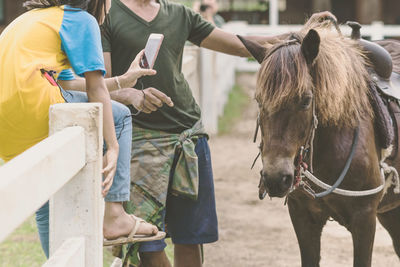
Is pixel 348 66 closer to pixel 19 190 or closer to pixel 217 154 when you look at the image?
pixel 19 190

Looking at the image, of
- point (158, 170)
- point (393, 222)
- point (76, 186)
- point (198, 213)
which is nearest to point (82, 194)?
point (76, 186)

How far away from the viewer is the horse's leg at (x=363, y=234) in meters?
4.00

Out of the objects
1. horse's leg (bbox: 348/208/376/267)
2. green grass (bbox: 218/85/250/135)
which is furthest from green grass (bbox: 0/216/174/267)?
green grass (bbox: 218/85/250/135)

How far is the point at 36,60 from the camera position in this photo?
2783 mm

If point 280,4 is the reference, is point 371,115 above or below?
above

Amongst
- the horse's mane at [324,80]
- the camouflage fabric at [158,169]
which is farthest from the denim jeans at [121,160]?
the horse's mane at [324,80]

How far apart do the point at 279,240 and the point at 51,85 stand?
4.34m

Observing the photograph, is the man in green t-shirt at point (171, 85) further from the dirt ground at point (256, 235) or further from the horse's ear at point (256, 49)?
the dirt ground at point (256, 235)

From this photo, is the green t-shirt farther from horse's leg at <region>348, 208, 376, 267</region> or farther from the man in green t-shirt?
horse's leg at <region>348, 208, 376, 267</region>

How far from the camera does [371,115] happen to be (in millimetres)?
4172

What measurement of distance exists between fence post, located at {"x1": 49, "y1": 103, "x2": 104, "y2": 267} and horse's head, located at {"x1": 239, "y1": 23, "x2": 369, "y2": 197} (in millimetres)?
1115

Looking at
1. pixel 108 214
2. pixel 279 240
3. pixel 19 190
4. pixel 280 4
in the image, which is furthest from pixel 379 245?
pixel 280 4

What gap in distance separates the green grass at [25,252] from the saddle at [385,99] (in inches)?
90.6

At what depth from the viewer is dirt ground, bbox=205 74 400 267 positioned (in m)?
6.11
